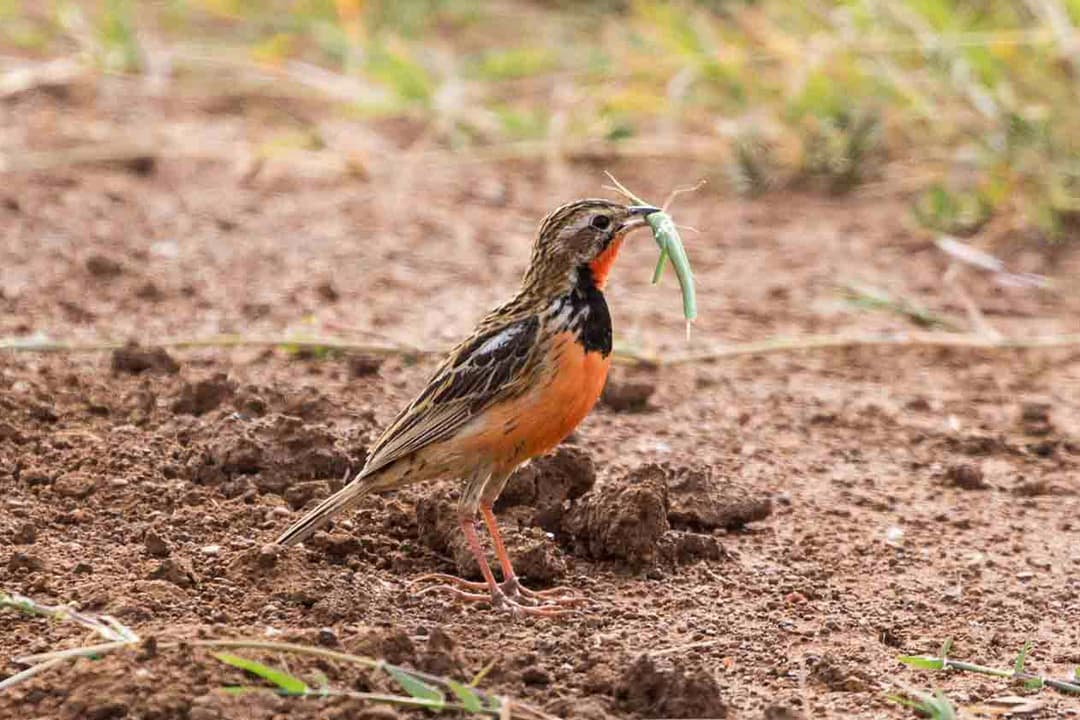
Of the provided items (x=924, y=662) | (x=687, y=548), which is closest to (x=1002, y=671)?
(x=924, y=662)

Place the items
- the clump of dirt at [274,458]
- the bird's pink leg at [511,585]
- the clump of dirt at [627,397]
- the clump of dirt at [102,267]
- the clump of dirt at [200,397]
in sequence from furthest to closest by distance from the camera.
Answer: the clump of dirt at [102,267], the clump of dirt at [627,397], the clump of dirt at [200,397], the clump of dirt at [274,458], the bird's pink leg at [511,585]

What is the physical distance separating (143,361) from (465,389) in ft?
7.52

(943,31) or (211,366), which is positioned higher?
(943,31)

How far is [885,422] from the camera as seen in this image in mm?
7301

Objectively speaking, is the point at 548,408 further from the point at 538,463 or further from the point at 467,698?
the point at 467,698

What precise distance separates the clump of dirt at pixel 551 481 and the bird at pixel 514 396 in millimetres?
505

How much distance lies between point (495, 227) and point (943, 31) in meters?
2.78

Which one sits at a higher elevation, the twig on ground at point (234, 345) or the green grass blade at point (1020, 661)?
the twig on ground at point (234, 345)

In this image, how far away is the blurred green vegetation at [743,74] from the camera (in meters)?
9.79

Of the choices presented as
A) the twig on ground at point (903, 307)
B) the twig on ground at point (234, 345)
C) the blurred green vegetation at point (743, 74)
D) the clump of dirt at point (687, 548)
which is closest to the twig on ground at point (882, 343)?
the twig on ground at point (903, 307)

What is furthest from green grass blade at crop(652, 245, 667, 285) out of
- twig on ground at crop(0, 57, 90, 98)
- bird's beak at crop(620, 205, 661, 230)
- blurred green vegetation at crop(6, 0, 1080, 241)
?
twig on ground at crop(0, 57, 90, 98)

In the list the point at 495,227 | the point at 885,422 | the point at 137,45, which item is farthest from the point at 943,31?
the point at 137,45

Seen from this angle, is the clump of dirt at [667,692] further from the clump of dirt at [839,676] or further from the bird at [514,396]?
the bird at [514,396]

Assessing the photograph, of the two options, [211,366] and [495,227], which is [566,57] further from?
[211,366]
